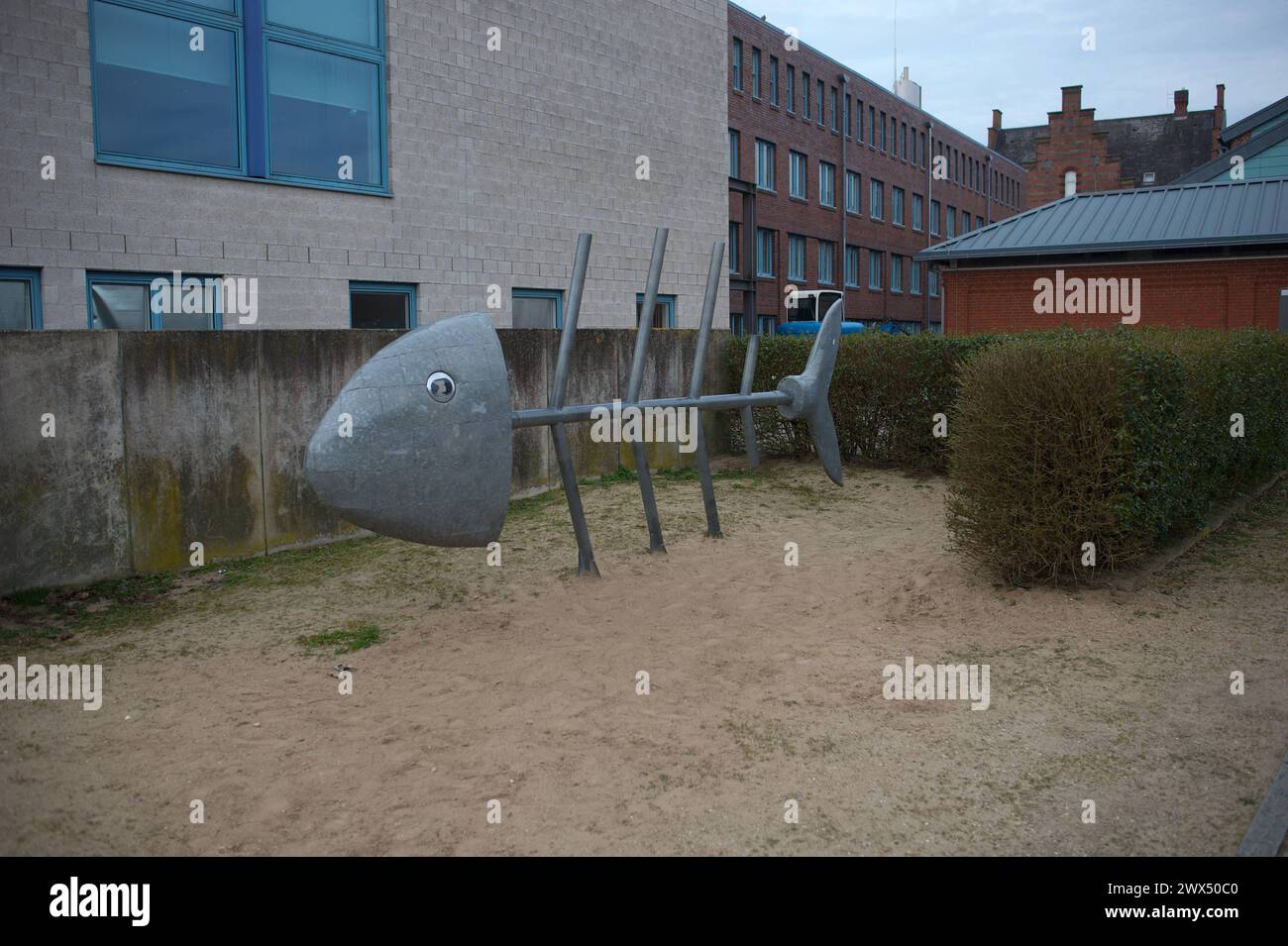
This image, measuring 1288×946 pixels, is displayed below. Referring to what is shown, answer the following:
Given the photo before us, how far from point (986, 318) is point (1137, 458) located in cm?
1780

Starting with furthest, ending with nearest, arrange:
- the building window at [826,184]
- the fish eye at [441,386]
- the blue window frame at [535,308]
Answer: the building window at [826,184], the blue window frame at [535,308], the fish eye at [441,386]

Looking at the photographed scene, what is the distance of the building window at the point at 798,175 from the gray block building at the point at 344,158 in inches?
1025

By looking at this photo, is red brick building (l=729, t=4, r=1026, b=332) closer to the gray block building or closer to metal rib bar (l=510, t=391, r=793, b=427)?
the gray block building

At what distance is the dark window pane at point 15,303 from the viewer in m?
10.7

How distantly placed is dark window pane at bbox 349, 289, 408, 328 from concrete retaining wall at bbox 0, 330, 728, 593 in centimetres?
356

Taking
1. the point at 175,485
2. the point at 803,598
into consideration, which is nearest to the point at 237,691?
the point at 175,485

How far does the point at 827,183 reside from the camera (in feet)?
158

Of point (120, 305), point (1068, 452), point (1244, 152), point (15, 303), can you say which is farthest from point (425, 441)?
point (1244, 152)

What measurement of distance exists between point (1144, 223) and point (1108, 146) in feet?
144

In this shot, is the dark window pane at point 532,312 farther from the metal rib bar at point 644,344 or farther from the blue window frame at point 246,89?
the metal rib bar at point 644,344

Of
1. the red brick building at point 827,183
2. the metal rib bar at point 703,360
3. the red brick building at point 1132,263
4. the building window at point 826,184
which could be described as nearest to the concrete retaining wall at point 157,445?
the metal rib bar at point 703,360

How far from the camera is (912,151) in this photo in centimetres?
5725

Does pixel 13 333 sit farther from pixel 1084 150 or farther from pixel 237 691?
pixel 1084 150

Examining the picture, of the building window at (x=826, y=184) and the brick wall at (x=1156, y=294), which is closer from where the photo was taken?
the brick wall at (x=1156, y=294)
